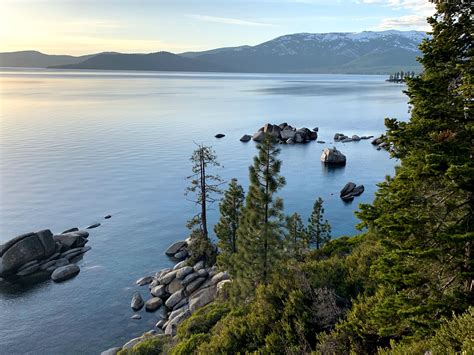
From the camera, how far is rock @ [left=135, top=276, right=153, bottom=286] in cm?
4891

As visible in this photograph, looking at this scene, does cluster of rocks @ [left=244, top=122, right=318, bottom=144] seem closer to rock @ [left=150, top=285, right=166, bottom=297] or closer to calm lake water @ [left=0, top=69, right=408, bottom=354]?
calm lake water @ [left=0, top=69, right=408, bottom=354]

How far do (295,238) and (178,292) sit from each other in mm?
15076

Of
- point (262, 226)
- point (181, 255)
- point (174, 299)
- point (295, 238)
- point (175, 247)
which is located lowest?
point (174, 299)

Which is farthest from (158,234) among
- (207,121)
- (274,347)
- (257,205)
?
(207,121)

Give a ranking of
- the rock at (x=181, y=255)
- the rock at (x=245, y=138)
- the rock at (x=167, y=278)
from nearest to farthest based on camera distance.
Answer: the rock at (x=167, y=278) → the rock at (x=181, y=255) → the rock at (x=245, y=138)

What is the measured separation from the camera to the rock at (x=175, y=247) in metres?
56.2

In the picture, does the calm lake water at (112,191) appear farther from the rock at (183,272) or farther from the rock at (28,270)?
the rock at (183,272)

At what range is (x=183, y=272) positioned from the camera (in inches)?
1917

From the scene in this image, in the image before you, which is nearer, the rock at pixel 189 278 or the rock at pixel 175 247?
the rock at pixel 189 278

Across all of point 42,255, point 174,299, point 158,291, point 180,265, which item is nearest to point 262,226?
point 174,299

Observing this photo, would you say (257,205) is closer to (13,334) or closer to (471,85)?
(471,85)

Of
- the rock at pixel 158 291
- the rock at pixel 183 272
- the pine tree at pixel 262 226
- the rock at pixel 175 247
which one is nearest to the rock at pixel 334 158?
the rock at pixel 175 247

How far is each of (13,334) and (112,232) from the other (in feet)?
77.0

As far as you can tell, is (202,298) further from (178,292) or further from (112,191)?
(112,191)
